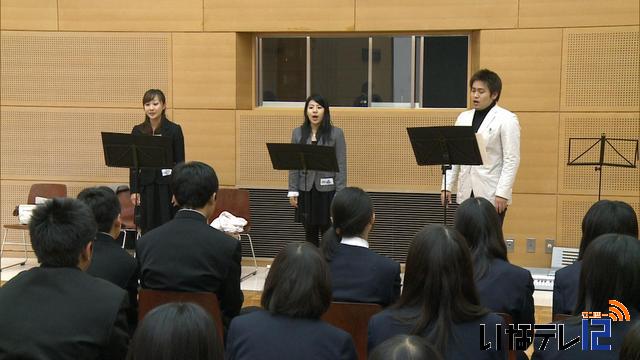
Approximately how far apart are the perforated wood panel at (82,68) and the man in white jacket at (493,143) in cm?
338

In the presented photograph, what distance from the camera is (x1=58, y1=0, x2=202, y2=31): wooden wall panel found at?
26.8 feet

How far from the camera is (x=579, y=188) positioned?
25.2ft

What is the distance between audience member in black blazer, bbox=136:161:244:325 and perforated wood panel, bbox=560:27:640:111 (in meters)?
4.83

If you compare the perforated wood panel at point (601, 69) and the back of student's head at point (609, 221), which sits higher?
the perforated wood panel at point (601, 69)

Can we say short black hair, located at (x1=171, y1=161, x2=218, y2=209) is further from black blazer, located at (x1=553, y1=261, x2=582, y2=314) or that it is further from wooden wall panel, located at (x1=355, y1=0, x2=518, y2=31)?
wooden wall panel, located at (x1=355, y1=0, x2=518, y2=31)

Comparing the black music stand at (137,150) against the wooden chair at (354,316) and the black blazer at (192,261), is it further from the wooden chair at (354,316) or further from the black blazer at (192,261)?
the wooden chair at (354,316)

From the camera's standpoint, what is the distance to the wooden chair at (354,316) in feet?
10.9

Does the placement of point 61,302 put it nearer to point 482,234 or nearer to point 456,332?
point 456,332

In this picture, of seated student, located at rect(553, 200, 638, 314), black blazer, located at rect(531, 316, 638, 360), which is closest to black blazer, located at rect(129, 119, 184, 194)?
seated student, located at rect(553, 200, 638, 314)

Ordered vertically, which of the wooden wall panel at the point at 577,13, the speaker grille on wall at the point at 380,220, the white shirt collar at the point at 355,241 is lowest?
the speaker grille on wall at the point at 380,220

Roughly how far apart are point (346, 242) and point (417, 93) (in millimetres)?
4579

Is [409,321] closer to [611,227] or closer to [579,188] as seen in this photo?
[611,227]

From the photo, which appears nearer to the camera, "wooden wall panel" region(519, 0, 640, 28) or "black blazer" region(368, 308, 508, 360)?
"black blazer" region(368, 308, 508, 360)

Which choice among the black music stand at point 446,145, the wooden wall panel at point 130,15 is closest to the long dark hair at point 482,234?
the black music stand at point 446,145
